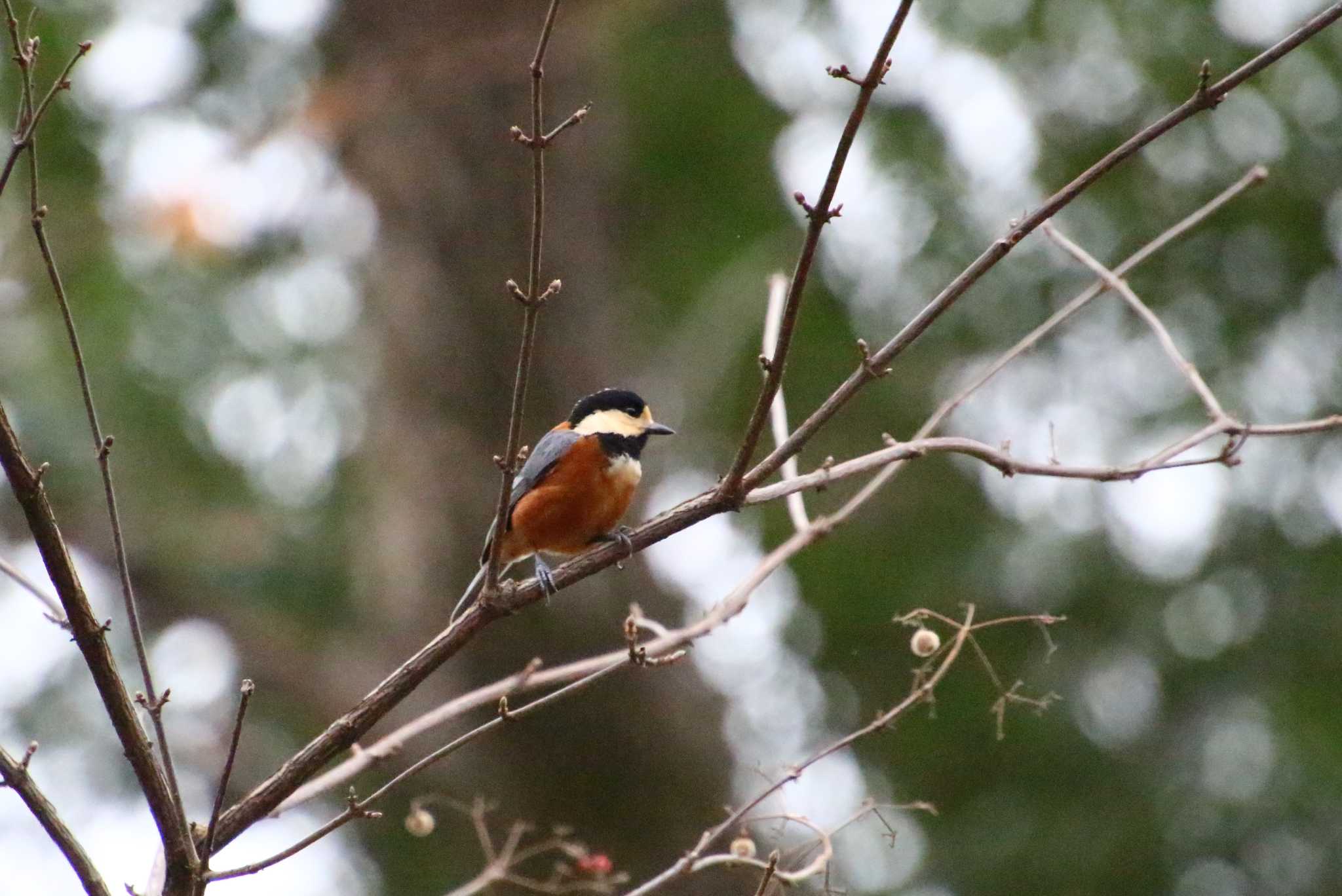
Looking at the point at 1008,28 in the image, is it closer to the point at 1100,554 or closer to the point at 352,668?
the point at 1100,554

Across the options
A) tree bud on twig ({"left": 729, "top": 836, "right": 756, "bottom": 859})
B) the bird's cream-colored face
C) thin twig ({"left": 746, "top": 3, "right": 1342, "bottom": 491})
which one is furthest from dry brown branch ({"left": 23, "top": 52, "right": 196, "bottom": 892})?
the bird's cream-colored face

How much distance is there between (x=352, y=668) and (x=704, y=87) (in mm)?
4198

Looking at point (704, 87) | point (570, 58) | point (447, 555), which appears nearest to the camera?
point (447, 555)

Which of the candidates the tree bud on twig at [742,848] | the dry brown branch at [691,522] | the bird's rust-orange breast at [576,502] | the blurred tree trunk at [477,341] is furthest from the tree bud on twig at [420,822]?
the blurred tree trunk at [477,341]

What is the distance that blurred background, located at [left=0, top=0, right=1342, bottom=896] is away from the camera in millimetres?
6883

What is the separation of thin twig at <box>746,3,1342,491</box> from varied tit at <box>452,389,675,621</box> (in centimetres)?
166

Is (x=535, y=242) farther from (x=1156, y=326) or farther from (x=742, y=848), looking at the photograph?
(x=1156, y=326)

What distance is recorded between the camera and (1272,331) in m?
7.09

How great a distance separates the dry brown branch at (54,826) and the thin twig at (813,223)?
1.16m

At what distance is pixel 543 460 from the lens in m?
4.39

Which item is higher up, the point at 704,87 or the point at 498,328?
the point at 704,87

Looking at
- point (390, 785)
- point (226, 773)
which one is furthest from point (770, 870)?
point (226, 773)

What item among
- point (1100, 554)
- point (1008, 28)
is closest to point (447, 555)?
point (1100, 554)

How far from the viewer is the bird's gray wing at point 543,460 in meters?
4.33
